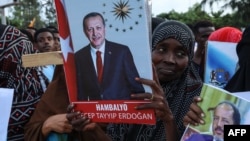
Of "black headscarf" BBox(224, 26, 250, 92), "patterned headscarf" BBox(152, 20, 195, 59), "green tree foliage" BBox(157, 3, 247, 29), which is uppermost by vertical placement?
"patterned headscarf" BBox(152, 20, 195, 59)

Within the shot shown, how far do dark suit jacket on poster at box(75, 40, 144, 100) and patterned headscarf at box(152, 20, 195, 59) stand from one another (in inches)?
19.9

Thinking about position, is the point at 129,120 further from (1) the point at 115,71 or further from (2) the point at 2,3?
(2) the point at 2,3

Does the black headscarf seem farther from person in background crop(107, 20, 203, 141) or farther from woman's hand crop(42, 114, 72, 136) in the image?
woman's hand crop(42, 114, 72, 136)

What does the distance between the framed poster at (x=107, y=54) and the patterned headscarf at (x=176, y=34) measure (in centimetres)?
51

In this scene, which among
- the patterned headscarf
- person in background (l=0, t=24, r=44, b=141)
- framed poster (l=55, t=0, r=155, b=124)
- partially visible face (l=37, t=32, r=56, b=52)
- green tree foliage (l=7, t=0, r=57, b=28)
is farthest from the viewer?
green tree foliage (l=7, t=0, r=57, b=28)

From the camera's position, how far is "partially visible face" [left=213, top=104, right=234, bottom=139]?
181 centimetres

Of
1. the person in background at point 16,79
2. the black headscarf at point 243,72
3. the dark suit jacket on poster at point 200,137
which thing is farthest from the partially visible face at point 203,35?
the dark suit jacket on poster at point 200,137

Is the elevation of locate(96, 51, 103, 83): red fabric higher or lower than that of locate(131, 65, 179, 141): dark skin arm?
higher

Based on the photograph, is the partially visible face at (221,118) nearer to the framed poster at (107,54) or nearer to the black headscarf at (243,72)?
the framed poster at (107,54)

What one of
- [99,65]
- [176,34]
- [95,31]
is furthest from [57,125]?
[176,34]

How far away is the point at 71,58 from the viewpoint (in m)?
2.17

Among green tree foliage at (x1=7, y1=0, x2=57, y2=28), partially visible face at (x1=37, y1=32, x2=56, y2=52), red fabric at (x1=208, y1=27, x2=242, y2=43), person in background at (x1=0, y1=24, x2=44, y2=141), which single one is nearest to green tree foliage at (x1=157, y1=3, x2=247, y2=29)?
green tree foliage at (x1=7, y1=0, x2=57, y2=28)

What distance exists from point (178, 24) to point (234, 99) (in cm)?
90

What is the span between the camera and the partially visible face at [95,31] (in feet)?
6.79
